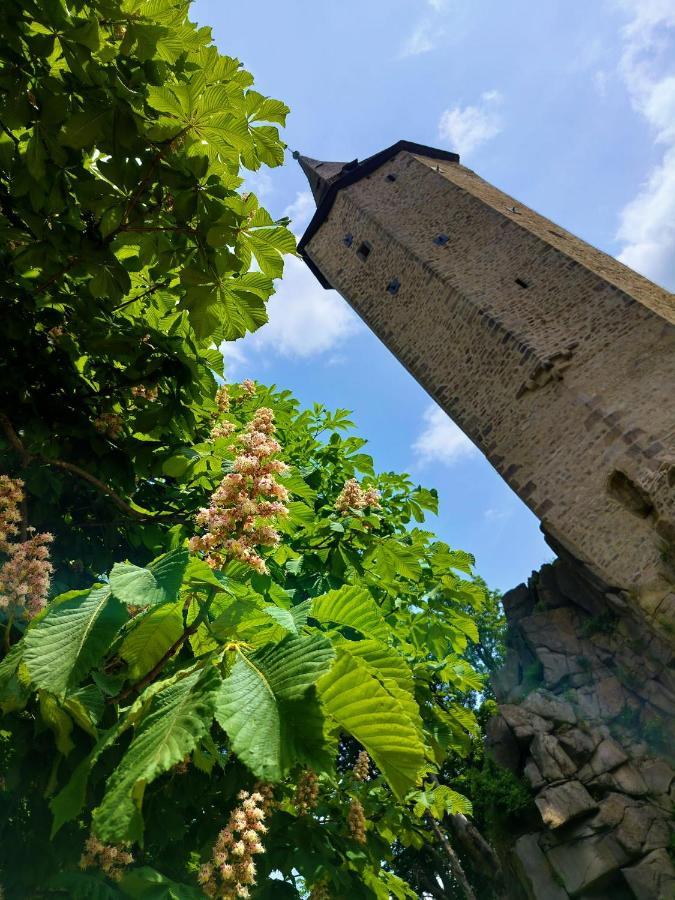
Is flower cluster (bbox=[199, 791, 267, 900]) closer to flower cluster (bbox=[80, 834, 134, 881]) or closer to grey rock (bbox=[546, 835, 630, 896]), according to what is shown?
flower cluster (bbox=[80, 834, 134, 881])

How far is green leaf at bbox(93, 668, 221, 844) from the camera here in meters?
0.95

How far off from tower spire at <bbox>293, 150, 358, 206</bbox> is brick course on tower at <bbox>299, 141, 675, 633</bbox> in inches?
49.9

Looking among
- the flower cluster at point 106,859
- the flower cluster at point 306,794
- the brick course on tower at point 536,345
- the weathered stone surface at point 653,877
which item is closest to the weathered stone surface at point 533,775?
the weathered stone surface at point 653,877

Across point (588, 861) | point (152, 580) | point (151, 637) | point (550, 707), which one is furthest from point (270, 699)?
point (550, 707)

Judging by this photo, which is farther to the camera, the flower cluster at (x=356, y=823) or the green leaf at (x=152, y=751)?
the flower cluster at (x=356, y=823)

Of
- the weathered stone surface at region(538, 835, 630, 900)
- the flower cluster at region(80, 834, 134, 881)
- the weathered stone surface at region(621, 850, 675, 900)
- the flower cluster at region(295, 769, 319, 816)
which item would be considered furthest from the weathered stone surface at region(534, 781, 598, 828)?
the flower cluster at region(80, 834, 134, 881)

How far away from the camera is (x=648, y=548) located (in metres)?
9.17

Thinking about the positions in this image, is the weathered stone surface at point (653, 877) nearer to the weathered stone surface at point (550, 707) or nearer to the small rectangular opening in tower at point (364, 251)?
the weathered stone surface at point (550, 707)

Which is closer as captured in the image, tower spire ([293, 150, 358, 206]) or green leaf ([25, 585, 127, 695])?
green leaf ([25, 585, 127, 695])

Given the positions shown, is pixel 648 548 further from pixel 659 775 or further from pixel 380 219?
pixel 380 219

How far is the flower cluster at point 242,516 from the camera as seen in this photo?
1540 mm

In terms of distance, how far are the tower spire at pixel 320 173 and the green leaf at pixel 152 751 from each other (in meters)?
20.9

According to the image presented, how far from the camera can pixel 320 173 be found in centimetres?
2072

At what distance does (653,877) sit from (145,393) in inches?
631
